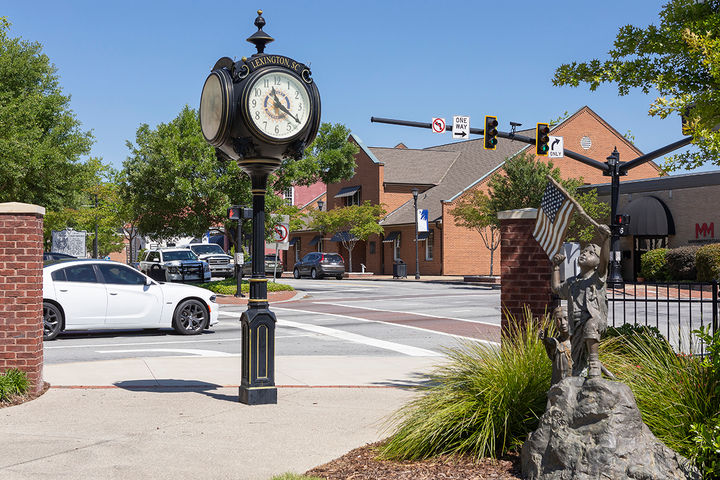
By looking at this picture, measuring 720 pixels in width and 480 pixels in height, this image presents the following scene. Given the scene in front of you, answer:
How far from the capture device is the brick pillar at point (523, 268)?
340 inches

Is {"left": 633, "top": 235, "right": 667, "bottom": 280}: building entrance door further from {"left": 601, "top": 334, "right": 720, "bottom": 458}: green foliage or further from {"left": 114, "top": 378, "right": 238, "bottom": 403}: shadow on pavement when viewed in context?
{"left": 601, "top": 334, "right": 720, "bottom": 458}: green foliage

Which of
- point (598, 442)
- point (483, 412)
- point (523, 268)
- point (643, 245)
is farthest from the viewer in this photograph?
point (643, 245)

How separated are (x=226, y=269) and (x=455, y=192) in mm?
17583

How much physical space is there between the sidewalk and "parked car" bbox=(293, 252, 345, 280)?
1405 inches

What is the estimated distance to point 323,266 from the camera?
46.7 metres

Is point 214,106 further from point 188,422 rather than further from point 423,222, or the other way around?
point 423,222

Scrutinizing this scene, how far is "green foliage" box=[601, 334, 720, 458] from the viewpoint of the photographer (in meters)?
4.93

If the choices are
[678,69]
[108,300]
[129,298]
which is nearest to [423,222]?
[129,298]

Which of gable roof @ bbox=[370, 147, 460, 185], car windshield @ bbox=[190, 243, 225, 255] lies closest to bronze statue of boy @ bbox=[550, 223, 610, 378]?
car windshield @ bbox=[190, 243, 225, 255]

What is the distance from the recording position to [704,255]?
3011cm

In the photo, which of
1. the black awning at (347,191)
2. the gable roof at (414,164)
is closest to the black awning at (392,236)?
the gable roof at (414,164)

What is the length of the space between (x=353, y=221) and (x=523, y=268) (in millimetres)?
45187

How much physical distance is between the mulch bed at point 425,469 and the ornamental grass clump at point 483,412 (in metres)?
0.08

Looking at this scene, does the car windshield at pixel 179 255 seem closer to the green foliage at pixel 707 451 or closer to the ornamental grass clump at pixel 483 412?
the ornamental grass clump at pixel 483 412
